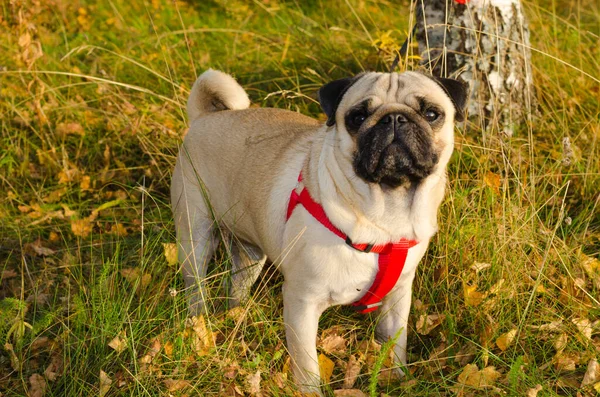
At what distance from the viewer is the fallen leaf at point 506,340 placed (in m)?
3.31

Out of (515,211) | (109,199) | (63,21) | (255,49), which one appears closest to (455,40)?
(515,211)

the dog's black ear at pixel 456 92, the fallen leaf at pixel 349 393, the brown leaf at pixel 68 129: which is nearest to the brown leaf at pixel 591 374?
the fallen leaf at pixel 349 393

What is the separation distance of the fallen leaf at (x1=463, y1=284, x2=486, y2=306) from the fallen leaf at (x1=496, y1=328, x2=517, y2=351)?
26 centimetres

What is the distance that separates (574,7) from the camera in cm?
775

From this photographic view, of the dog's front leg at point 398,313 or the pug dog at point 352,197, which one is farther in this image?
the dog's front leg at point 398,313

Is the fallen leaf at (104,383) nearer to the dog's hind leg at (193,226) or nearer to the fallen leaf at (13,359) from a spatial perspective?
the fallen leaf at (13,359)

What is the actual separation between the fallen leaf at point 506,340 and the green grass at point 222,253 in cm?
5

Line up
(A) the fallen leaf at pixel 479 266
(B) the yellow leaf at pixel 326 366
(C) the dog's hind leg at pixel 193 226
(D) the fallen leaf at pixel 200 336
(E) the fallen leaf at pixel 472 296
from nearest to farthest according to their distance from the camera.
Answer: (D) the fallen leaf at pixel 200 336
(B) the yellow leaf at pixel 326 366
(E) the fallen leaf at pixel 472 296
(A) the fallen leaf at pixel 479 266
(C) the dog's hind leg at pixel 193 226

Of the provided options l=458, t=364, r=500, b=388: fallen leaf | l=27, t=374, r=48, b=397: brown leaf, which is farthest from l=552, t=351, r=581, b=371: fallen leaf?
l=27, t=374, r=48, b=397: brown leaf

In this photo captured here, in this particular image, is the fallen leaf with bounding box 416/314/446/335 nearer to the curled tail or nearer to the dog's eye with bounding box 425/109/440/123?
the dog's eye with bounding box 425/109/440/123

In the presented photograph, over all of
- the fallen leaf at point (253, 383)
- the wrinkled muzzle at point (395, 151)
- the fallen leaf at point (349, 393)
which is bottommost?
Result: the fallen leaf at point (349, 393)

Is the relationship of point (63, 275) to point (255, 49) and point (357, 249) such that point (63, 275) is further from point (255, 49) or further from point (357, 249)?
point (255, 49)

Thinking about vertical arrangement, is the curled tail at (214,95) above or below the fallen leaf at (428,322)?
above

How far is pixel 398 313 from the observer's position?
137 inches
